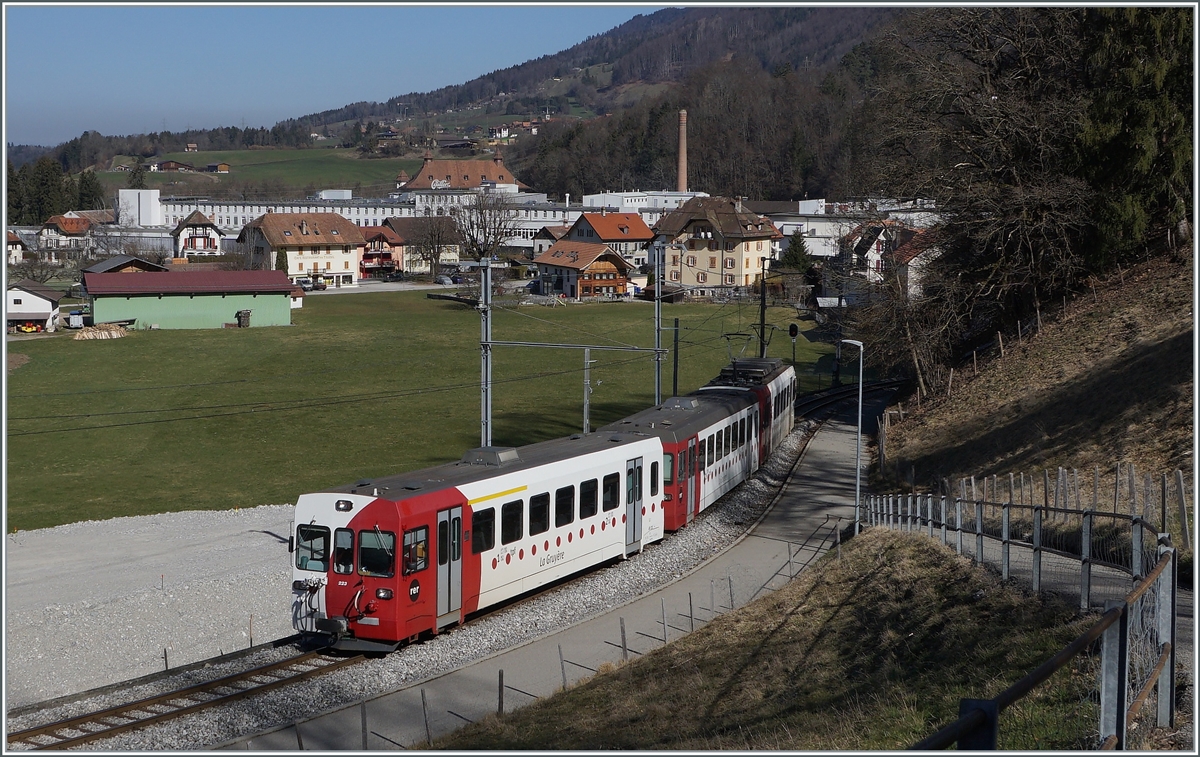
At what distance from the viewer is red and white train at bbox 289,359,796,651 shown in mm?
16891

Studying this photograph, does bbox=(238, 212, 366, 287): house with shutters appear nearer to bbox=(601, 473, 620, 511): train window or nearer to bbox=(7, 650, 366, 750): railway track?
bbox=(601, 473, 620, 511): train window

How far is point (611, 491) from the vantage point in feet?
72.4

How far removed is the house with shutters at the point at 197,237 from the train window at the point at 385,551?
116 metres

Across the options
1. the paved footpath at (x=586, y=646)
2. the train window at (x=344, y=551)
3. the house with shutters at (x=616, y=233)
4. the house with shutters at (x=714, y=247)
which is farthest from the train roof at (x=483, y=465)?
the house with shutters at (x=616, y=233)

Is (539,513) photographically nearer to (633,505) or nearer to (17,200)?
(633,505)

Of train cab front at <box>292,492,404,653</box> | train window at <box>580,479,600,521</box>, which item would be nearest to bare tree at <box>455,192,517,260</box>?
train window at <box>580,479,600,521</box>

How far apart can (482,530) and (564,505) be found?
8.16ft

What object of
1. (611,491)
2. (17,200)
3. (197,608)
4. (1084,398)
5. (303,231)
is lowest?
(197,608)

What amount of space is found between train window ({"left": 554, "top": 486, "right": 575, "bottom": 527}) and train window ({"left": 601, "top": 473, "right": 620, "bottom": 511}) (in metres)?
1.28

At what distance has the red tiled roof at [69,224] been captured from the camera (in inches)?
5252

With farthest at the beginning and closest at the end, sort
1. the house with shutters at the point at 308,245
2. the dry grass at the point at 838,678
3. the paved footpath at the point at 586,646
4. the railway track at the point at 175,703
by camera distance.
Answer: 1. the house with shutters at the point at 308,245
2. the paved footpath at the point at 586,646
3. the railway track at the point at 175,703
4. the dry grass at the point at 838,678

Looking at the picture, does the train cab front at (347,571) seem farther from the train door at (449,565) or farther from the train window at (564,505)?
the train window at (564,505)

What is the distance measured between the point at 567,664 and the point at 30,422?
117 feet

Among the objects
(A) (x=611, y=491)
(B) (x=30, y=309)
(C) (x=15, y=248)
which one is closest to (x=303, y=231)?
(C) (x=15, y=248)
